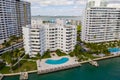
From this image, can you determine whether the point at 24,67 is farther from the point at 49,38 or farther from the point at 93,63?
the point at 93,63

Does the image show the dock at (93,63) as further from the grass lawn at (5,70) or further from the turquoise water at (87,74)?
the grass lawn at (5,70)

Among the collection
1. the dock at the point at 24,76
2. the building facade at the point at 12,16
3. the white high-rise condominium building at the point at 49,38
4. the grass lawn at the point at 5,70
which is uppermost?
the building facade at the point at 12,16

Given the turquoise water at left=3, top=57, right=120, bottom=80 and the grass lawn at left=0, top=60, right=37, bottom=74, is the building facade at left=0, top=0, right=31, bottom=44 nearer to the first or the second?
the grass lawn at left=0, top=60, right=37, bottom=74

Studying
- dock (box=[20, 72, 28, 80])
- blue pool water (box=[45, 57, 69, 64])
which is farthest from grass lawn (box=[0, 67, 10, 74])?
blue pool water (box=[45, 57, 69, 64])

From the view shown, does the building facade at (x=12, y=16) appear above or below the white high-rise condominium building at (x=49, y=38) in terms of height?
above

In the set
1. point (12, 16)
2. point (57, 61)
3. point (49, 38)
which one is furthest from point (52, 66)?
point (12, 16)

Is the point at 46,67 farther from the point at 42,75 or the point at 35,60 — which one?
the point at 35,60

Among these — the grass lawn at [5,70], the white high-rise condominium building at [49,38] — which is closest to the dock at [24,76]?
the grass lawn at [5,70]
